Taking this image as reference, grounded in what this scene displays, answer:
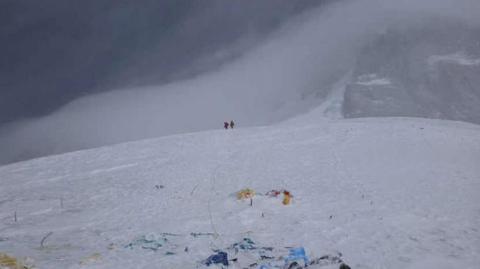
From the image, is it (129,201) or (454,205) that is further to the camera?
(129,201)

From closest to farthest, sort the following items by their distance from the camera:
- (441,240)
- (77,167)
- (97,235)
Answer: (441,240) < (97,235) < (77,167)

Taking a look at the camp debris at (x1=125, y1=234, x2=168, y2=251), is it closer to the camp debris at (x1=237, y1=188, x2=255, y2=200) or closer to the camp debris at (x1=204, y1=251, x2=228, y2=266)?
the camp debris at (x1=204, y1=251, x2=228, y2=266)

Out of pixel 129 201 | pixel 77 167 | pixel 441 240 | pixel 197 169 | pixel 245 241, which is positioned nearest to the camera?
pixel 441 240

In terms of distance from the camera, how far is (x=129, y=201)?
70.4ft

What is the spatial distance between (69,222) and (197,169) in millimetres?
11024

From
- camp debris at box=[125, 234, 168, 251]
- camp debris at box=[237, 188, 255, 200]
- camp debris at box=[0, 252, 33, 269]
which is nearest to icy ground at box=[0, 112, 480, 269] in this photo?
camp debris at box=[125, 234, 168, 251]

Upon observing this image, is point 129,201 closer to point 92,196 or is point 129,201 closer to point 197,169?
point 92,196

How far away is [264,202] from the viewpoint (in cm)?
1878

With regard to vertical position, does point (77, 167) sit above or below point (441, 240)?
above

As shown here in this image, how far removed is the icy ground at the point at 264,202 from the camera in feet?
43.1

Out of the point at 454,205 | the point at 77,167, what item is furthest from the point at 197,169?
the point at 454,205

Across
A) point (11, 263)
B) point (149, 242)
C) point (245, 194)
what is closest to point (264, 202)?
point (245, 194)

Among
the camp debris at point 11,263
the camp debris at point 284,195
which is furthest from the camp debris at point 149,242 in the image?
the camp debris at point 284,195

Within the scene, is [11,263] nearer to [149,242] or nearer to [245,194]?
[149,242]
